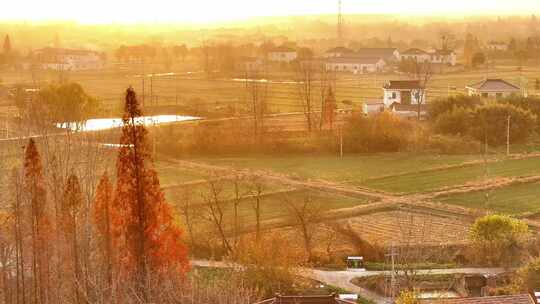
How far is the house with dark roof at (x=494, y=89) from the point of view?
33562 mm

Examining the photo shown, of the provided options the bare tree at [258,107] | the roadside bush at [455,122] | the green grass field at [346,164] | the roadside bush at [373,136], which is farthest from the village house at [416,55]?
the green grass field at [346,164]

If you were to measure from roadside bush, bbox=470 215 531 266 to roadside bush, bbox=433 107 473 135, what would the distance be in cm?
1221

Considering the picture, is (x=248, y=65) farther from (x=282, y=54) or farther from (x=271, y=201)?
(x=271, y=201)

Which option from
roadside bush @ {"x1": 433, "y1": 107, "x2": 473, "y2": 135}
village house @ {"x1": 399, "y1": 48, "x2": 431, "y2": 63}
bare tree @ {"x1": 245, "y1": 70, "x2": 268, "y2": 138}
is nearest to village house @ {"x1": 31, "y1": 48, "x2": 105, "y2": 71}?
bare tree @ {"x1": 245, "y1": 70, "x2": 268, "y2": 138}

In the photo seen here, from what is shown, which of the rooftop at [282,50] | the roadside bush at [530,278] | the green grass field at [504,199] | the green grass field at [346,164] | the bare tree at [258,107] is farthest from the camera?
the rooftop at [282,50]

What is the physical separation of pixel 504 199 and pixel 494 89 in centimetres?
1405

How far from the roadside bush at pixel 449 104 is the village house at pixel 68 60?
21.3 metres

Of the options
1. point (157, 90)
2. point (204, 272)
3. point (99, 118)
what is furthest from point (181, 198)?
point (157, 90)

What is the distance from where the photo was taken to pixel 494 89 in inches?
1337

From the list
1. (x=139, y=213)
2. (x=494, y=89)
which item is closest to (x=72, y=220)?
(x=139, y=213)

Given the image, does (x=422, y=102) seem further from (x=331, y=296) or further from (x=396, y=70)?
(x=331, y=296)

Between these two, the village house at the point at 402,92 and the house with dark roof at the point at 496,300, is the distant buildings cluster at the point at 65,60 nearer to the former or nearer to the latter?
the village house at the point at 402,92

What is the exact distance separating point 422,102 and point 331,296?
21.3m

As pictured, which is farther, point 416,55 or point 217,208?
point 416,55
